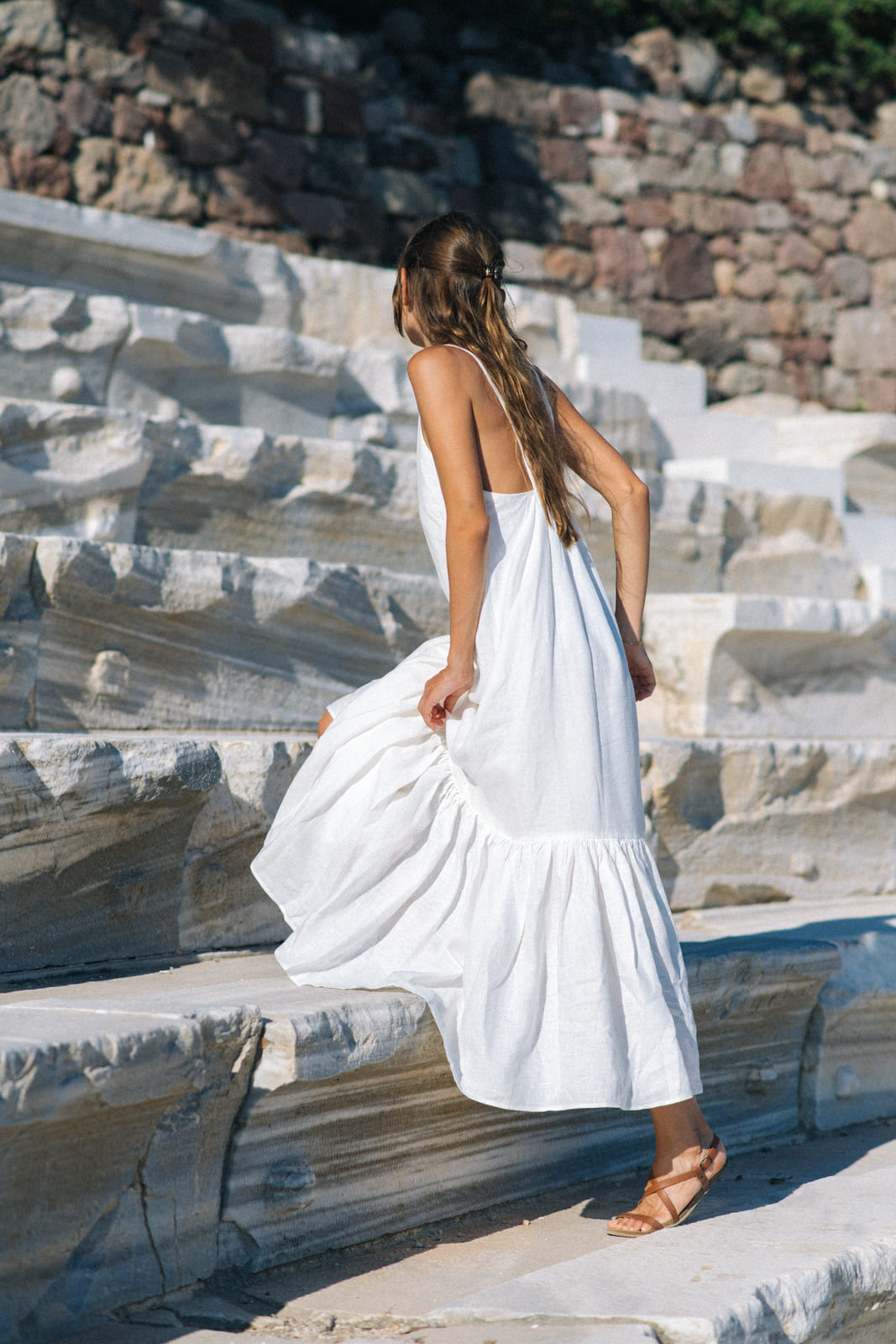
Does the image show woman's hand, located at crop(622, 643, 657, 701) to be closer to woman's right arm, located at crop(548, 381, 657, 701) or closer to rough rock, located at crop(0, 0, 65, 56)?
woman's right arm, located at crop(548, 381, 657, 701)

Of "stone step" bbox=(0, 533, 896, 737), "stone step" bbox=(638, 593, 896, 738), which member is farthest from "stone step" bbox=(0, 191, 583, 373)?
"stone step" bbox=(638, 593, 896, 738)

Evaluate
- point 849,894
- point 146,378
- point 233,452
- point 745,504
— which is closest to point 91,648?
point 233,452

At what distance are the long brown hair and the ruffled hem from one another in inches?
14.1

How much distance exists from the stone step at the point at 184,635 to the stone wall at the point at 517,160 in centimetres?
276

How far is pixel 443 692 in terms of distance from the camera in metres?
1.91

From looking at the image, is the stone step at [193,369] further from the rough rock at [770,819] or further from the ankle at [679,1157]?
the ankle at [679,1157]

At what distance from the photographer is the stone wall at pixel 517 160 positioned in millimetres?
4836

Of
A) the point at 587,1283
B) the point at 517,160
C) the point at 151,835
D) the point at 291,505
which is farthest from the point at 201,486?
the point at 517,160

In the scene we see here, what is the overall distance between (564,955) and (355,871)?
0.36 metres

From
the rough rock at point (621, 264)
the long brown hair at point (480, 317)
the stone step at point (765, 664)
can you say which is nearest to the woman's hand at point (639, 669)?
the long brown hair at point (480, 317)

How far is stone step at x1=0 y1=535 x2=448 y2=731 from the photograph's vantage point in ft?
7.95

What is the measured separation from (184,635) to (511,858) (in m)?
1.08

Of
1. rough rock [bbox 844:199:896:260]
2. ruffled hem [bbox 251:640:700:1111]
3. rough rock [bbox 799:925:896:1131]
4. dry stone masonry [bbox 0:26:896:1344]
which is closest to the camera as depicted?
dry stone masonry [bbox 0:26:896:1344]

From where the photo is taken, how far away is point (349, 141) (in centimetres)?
547
